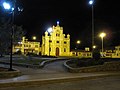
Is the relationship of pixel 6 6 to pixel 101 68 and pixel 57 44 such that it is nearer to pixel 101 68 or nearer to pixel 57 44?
pixel 101 68

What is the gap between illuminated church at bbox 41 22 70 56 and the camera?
78.7m

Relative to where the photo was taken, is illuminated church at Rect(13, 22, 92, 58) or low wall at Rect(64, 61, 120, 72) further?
illuminated church at Rect(13, 22, 92, 58)

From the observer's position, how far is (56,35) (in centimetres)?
8062

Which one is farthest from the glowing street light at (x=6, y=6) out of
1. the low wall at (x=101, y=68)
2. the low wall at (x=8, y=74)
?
the low wall at (x=101, y=68)

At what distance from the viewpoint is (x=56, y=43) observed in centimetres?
7944

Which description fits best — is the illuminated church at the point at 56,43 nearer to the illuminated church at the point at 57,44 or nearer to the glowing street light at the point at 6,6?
the illuminated church at the point at 57,44

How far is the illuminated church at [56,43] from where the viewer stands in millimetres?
78688

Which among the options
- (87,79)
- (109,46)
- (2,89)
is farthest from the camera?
(109,46)

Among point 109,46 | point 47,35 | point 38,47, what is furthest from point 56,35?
point 109,46

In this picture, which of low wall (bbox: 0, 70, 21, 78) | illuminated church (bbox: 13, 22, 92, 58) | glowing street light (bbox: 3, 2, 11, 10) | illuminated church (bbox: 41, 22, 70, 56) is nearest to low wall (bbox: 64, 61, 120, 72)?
low wall (bbox: 0, 70, 21, 78)

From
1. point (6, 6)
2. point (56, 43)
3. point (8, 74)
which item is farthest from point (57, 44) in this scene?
point (8, 74)

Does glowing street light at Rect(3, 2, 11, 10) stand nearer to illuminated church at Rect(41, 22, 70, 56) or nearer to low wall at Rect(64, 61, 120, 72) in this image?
low wall at Rect(64, 61, 120, 72)

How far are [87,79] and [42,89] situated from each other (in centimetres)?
625

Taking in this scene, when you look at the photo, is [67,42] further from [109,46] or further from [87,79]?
[87,79]
